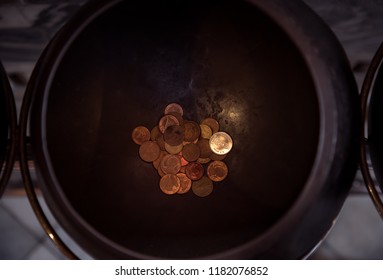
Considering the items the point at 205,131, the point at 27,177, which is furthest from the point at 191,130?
the point at 27,177

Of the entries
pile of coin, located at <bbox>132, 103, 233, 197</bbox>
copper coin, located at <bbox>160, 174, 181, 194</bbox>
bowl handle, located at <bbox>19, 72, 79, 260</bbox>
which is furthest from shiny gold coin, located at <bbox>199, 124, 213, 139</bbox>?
bowl handle, located at <bbox>19, 72, 79, 260</bbox>

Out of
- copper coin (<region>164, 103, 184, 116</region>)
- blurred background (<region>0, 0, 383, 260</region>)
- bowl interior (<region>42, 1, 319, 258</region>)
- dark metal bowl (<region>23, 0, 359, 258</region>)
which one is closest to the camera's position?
dark metal bowl (<region>23, 0, 359, 258</region>)

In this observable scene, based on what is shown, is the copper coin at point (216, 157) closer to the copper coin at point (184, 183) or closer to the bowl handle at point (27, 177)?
the copper coin at point (184, 183)

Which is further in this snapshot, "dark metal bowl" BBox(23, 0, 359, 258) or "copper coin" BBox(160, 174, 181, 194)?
"copper coin" BBox(160, 174, 181, 194)

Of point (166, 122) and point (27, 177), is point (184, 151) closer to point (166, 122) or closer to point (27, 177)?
point (166, 122)

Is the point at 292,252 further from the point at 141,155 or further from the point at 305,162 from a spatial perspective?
the point at 141,155

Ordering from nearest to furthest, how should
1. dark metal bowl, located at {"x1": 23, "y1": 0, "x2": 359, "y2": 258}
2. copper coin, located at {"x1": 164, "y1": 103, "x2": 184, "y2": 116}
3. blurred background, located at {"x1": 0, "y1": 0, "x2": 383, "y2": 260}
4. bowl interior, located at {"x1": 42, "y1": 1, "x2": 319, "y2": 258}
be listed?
dark metal bowl, located at {"x1": 23, "y1": 0, "x2": 359, "y2": 258}, bowl interior, located at {"x1": 42, "y1": 1, "x2": 319, "y2": 258}, copper coin, located at {"x1": 164, "y1": 103, "x2": 184, "y2": 116}, blurred background, located at {"x1": 0, "y1": 0, "x2": 383, "y2": 260}

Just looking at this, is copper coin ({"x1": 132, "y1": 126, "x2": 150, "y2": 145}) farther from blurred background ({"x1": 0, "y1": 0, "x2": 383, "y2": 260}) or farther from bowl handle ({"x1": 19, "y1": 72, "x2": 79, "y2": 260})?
blurred background ({"x1": 0, "y1": 0, "x2": 383, "y2": 260})
